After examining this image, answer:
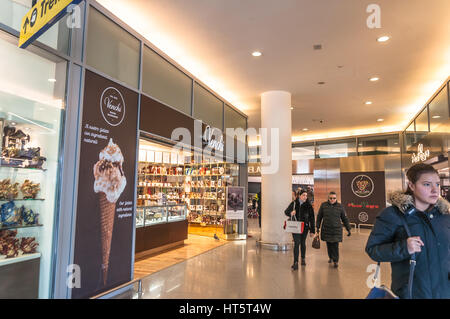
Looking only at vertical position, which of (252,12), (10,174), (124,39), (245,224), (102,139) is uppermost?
(252,12)

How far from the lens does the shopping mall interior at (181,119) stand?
3332mm

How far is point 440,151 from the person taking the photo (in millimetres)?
7109

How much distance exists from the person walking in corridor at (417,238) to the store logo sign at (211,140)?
5300mm

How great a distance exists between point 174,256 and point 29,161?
13.4ft

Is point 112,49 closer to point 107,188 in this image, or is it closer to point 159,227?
point 107,188

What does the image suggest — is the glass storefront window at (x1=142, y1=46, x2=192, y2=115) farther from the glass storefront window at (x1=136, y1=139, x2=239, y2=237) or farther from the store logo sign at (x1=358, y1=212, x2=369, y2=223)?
the store logo sign at (x1=358, y1=212, x2=369, y2=223)

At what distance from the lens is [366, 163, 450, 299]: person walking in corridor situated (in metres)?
1.74

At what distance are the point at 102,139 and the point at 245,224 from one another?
20.2ft

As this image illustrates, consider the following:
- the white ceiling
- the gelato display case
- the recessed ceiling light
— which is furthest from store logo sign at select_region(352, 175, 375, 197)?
the recessed ceiling light

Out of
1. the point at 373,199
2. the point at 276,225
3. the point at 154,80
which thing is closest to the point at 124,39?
the point at 154,80

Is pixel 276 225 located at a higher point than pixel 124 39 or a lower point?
lower

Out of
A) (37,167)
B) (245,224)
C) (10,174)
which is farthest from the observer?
(245,224)
